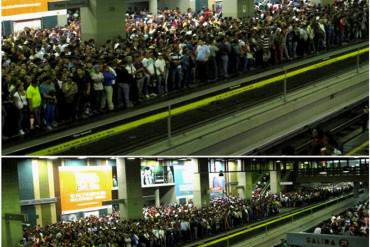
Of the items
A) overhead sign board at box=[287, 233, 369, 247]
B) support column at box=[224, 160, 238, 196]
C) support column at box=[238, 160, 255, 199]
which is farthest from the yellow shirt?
overhead sign board at box=[287, 233, 369, 247]

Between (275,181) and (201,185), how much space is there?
0.94 m

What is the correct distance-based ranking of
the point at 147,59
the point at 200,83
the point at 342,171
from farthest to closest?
the point at 147,59, the point at 200,83, the point at 342,171

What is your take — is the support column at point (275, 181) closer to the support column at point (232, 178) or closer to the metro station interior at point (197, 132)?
the metro station interior at point (197, 132)

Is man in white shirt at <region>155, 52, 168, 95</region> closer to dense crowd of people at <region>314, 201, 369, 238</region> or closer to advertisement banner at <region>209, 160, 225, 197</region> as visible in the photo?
advertisement banner at <region>209, 160, 225, 197</region>

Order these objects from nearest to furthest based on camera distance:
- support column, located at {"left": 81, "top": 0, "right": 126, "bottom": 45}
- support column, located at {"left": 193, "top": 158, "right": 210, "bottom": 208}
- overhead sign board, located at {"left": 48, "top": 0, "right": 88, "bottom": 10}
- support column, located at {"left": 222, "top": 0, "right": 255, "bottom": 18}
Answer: support column, located at {"left": 193, "top": 158, "right": 210, "bottom": 208} → support column, located at {"left": 222, "top": 0, "right": 255, "bottom": 18} → overhead sign board, located at {"left": 48, "top": 0, "right": 88, "bottom": 10} → support column, located at {"left": 81, "top": 0, "right": 126, "bottom": 45}

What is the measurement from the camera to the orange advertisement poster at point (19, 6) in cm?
794

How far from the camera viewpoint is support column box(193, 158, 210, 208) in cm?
706

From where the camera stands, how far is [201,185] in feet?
24.5

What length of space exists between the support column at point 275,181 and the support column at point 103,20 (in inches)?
153

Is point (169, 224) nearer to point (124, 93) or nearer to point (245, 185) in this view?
point (245, 185)

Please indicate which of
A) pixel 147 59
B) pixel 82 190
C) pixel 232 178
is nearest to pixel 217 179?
pixel 232 178

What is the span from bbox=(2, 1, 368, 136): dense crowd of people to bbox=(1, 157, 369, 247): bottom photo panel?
729mm

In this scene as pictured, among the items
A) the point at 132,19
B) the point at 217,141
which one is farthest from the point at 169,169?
the point at 132,19

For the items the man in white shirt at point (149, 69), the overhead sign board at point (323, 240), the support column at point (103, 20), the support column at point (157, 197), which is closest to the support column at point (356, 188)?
the overhead sign board at point (323, 240)
